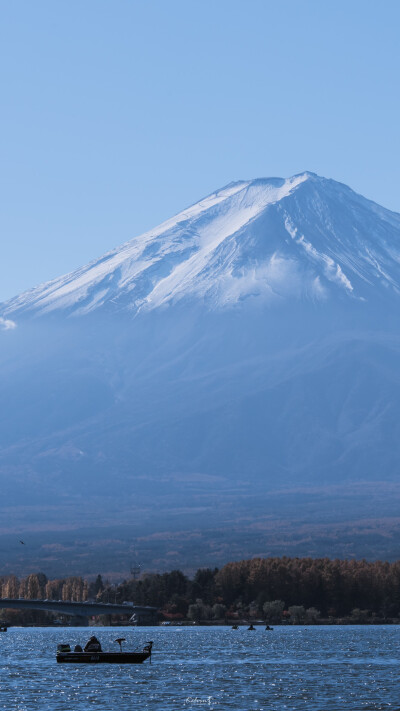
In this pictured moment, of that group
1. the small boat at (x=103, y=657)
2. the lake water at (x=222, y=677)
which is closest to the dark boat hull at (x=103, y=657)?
the small boat at (x=103, y=657)

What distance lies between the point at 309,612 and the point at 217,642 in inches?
1768

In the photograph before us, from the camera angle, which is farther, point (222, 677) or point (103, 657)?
point (103, 657)

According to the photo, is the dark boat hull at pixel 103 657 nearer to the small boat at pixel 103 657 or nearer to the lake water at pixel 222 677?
the small boat at pixel 103 657

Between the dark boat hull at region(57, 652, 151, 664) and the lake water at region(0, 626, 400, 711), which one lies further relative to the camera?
the dark boat hull at region(57, 652, 151, 664)

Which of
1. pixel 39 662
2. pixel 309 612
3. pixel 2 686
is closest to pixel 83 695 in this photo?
pixel 2 686

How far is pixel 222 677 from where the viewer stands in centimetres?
10319

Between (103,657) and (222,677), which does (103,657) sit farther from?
(222,677)

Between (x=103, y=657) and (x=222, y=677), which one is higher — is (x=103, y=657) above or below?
above

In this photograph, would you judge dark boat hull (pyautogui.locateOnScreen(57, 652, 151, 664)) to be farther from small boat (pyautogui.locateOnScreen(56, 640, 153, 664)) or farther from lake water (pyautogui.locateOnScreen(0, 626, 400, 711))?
lake water (pyautogui.locateOnScreen(0, 626, 400, 711))

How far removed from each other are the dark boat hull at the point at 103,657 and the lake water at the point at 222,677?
0.62 meters

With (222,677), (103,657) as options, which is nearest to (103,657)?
(103,657)

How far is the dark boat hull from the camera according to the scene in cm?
11325

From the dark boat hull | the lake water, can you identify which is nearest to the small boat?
the dark boat hull

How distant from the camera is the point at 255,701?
85.1 meters
